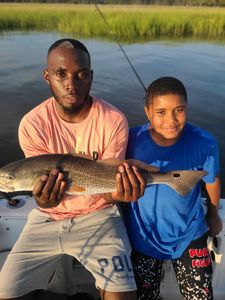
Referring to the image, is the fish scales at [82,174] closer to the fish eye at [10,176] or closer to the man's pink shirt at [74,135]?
the fish eye at [10,176]

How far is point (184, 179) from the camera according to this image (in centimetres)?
265

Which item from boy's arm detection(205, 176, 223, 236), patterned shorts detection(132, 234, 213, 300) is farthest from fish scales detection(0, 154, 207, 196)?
patterned shorts detection(132, 234, 213, 300)

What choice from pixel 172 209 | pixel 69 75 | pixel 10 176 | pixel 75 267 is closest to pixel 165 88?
pixel 69 75

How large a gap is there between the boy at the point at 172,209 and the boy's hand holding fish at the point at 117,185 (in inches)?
11.6

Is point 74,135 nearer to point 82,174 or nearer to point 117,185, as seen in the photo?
point 82,174

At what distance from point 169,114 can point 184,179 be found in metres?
0.54

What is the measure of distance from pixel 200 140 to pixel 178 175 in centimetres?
45

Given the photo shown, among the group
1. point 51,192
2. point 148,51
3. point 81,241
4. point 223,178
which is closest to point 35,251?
point 81,241

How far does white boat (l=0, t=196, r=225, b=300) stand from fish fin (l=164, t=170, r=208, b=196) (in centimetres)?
79

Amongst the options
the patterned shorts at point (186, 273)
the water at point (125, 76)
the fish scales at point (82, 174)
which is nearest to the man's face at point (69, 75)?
the fish scales at point (82, 174)

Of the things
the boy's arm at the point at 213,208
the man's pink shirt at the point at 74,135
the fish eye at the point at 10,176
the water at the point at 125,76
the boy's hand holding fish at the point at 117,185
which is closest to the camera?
the boy's hand holding fish at the point at 117,185

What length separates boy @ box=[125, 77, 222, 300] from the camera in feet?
9.25

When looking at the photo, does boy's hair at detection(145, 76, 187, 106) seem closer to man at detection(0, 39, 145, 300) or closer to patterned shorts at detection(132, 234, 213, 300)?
man at detection(0, 39, 145, 300)

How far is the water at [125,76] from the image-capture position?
8.96 metres
